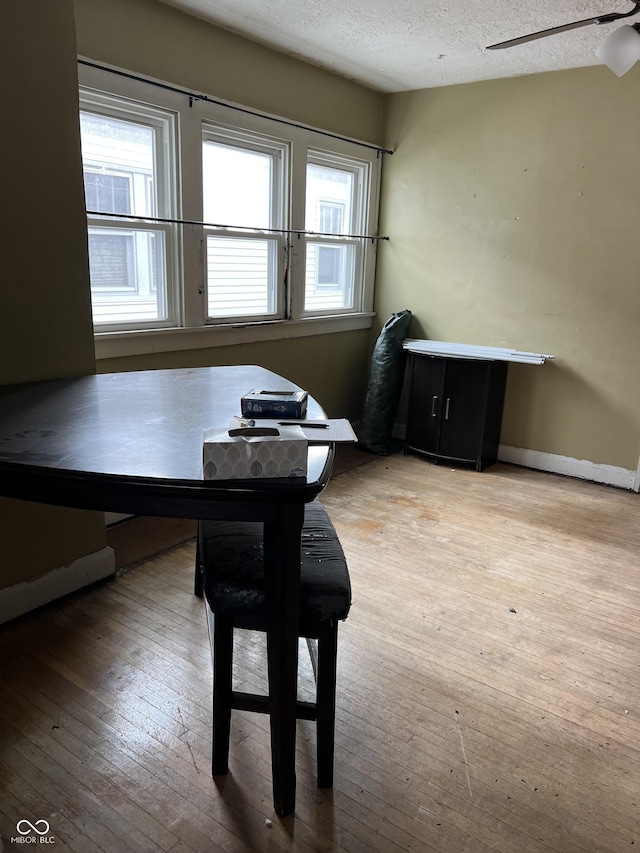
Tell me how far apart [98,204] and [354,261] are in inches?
86.9

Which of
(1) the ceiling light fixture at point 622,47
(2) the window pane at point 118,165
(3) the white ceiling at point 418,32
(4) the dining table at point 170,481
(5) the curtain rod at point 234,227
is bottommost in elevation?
(4) the dining table at point 170,481

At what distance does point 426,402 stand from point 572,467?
1.06 m

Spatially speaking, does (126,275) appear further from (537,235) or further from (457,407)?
(537,235)

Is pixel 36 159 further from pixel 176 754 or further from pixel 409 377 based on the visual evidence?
pixel 409 377

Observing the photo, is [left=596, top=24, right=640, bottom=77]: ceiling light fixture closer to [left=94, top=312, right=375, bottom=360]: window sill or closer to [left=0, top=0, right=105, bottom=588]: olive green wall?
[left=0, top=0, right=105, bottom=588]: olive green wall

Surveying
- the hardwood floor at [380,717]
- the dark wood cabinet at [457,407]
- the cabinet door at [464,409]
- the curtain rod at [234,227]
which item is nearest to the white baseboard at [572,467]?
the dark wood cabinet at [457,407]

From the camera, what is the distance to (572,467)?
13.5 ft

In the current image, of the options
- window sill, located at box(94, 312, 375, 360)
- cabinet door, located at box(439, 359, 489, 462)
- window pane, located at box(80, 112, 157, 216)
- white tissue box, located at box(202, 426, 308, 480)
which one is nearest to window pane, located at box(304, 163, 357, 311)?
window sill, located at box(94, 312, 375, 360)

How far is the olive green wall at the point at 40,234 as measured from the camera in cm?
202

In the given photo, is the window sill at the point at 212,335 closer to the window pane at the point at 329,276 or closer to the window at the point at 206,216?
the window at the point at 206,216

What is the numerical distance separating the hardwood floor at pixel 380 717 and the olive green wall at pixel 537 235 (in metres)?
1.41

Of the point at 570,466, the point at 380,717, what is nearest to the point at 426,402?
the point at 570,466

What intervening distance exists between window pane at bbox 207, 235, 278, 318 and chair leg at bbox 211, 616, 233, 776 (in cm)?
236

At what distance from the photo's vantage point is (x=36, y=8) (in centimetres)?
201
